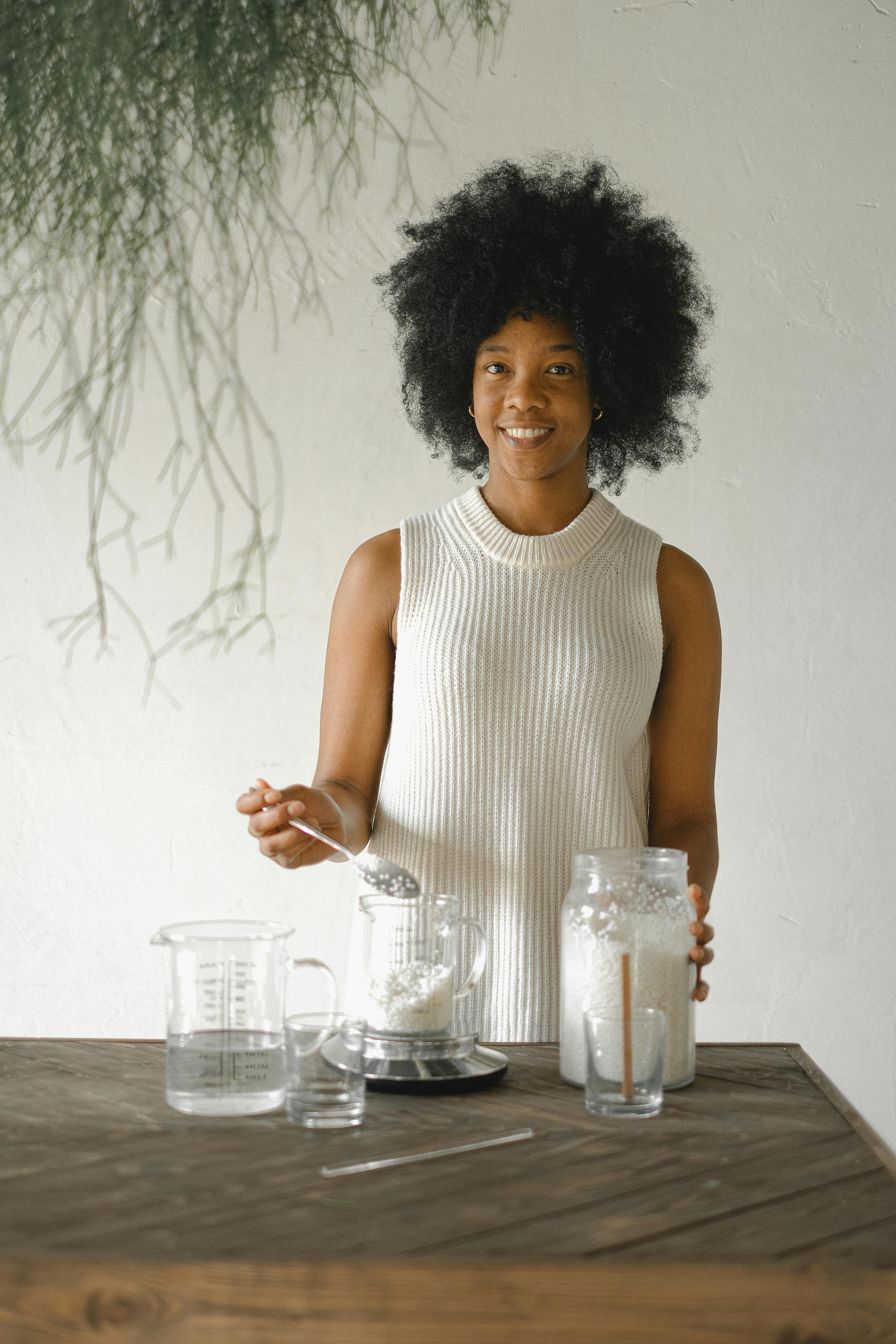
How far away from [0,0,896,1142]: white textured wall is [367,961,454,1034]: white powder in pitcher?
1144 mm

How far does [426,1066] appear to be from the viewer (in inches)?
34.8

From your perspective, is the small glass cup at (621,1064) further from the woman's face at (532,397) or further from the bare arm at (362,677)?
the woman's face at (532,397)

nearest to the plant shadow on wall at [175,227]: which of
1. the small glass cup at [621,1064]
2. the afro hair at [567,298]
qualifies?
the afro hair at [567,298]

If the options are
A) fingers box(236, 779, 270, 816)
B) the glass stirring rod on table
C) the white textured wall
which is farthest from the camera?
the white textured wall

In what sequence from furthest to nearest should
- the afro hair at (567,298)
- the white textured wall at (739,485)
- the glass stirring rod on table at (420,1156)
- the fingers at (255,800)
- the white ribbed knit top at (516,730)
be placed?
the white textured wall at (739,485), the afro hair at (567,298), the white ribbed knit top at (516,730), the fingers at (255,800), the glass stirring rod on table at (420,1156)

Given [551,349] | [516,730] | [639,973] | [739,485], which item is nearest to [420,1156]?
[639,973]

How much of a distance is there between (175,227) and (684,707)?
1.27 metres

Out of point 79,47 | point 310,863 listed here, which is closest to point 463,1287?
point 310,863

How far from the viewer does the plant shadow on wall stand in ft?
6.61

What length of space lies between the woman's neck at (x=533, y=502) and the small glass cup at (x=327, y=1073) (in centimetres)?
68

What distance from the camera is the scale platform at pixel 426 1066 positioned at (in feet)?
2.87

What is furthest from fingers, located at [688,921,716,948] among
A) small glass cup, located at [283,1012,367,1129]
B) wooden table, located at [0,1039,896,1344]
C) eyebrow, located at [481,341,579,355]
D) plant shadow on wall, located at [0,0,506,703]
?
plant shadow on wall, located at [0,0,506,703]

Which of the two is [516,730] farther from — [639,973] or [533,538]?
[639,973]

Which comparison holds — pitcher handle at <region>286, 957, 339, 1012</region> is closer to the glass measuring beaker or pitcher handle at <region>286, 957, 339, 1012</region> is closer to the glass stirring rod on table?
the glass measuring beaker
